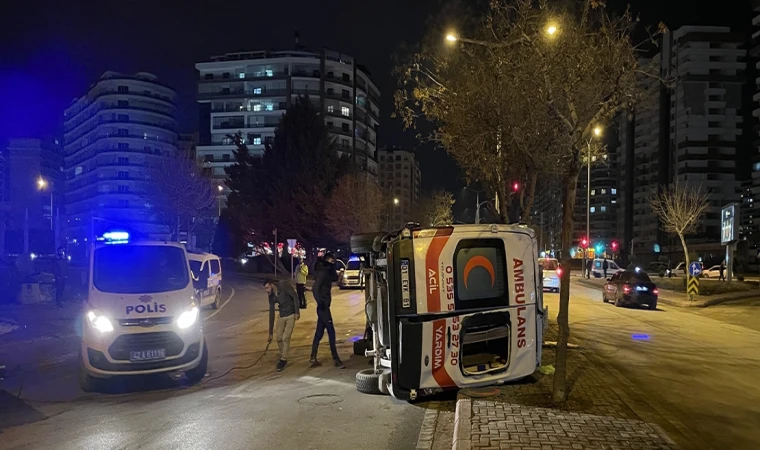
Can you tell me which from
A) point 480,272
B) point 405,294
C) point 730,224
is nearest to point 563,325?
point 480,272

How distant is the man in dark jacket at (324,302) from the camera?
1092 centimetres

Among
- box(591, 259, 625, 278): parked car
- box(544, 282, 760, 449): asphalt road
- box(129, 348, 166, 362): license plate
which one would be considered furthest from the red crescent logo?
box(591, 259, 625, 278): parked car

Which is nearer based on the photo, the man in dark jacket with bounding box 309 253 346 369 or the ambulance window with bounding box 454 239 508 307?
the ambulance window with bounding box 454 239 508 307

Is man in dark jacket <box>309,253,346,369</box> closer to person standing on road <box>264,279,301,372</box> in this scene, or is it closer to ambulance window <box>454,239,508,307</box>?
person standing on road <box>264,279,301,372</box>

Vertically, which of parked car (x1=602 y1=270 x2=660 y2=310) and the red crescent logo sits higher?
the red crescent logo

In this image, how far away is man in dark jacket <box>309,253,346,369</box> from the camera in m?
10.9

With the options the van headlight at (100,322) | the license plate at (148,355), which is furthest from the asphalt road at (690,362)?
the van headlight at (100,322)

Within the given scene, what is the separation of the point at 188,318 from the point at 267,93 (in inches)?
3374

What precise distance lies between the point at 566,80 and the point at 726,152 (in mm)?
88944

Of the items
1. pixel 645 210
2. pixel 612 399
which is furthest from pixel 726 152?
pixel 612 399

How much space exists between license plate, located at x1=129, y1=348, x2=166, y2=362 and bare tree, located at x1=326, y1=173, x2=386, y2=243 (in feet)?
124

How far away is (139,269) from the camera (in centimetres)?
1002

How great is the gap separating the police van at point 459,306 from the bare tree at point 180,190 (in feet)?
140

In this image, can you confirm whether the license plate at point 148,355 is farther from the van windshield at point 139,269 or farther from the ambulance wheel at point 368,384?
the ambulance wheel at point 368,384
